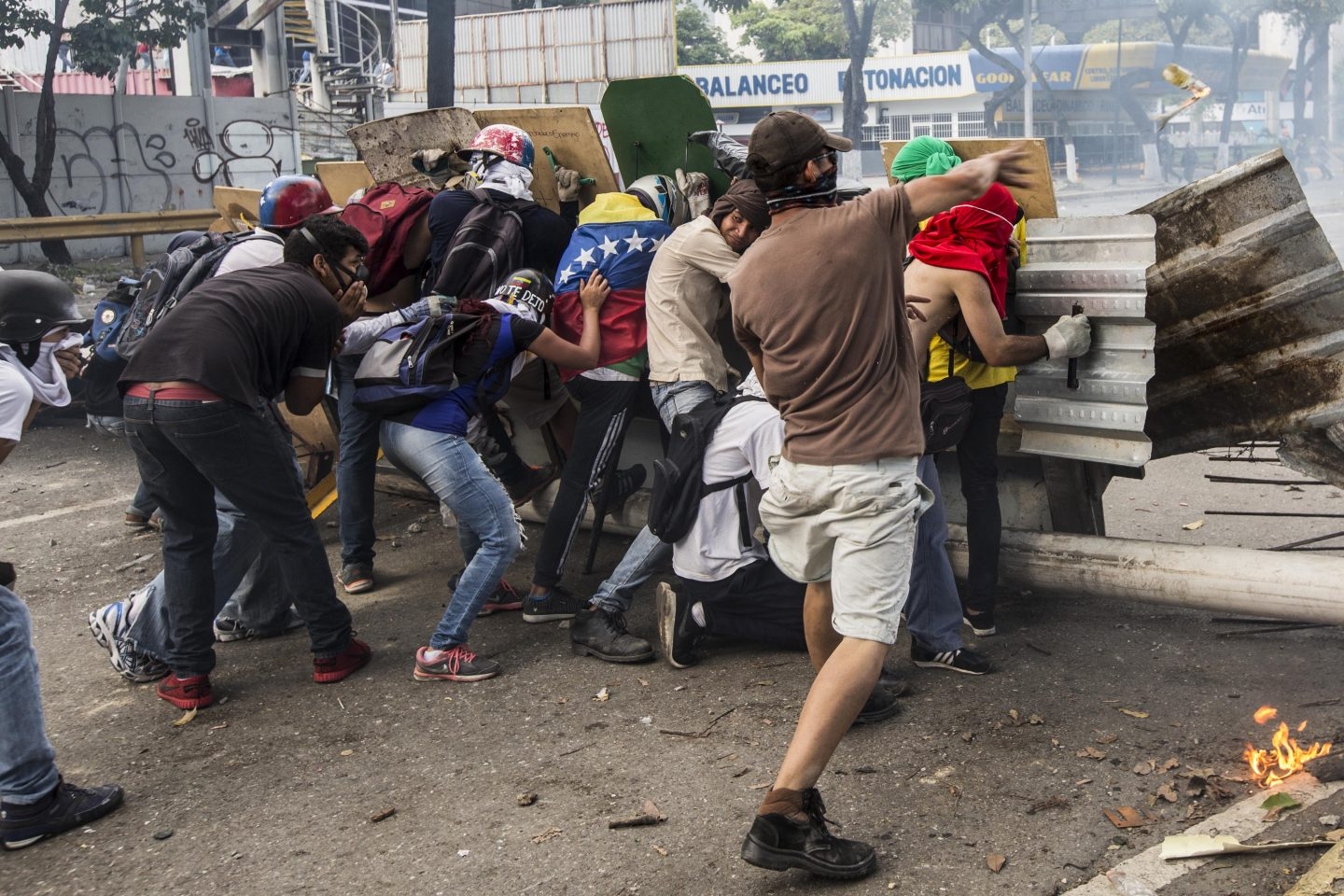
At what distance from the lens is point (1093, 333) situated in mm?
4363

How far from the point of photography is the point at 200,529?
4383 mm

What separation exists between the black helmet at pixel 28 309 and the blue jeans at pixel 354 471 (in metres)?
1.30

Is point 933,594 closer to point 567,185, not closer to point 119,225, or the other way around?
point 567,185

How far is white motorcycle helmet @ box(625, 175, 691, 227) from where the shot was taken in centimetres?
524

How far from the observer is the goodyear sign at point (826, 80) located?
40.6 metres

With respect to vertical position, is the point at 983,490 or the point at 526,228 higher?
the point at 526,228

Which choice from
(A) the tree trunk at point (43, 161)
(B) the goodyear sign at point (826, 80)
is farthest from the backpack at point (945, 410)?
(B) the goodyear sign at point (826, 80)

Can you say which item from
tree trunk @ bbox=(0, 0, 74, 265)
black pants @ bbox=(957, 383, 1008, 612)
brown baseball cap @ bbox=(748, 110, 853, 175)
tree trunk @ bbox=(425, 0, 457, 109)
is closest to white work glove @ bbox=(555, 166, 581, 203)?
black pants @ bbox=(957, 383, 1008, 612)

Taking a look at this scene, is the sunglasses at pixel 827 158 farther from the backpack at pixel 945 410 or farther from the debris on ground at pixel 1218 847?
the debris on ground at pixel 1218 847

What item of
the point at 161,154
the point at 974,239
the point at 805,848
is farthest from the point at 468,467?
the point at 161,154

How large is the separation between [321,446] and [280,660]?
2238 millimetres

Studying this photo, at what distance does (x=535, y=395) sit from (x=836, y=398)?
251cm

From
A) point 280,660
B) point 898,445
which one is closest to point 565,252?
point 280,660

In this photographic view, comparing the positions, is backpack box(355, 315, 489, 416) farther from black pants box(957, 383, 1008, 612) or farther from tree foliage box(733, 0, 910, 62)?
tree foliage box(733, 0, 910, 62)
